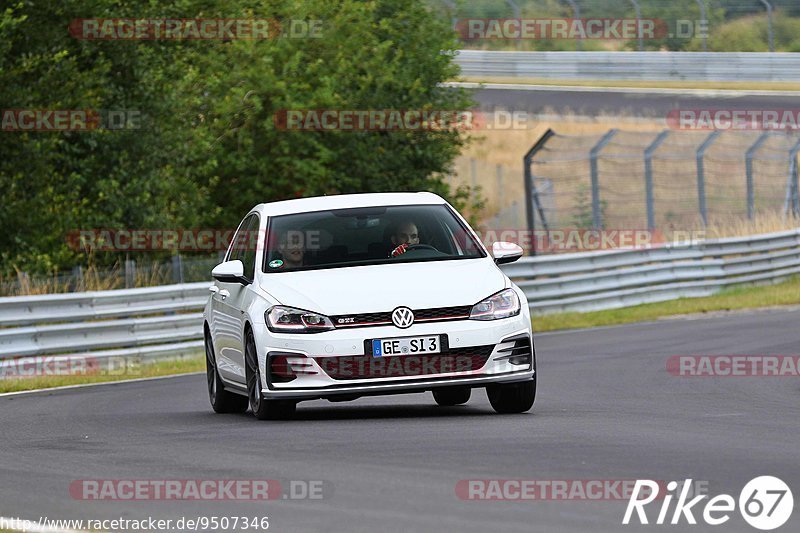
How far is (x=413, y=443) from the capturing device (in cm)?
938

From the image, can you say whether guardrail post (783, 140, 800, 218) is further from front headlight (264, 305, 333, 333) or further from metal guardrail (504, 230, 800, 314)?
front headlight (264, 305, 333, 333)

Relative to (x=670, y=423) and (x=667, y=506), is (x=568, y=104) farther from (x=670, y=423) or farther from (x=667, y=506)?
(x=667, y=506)

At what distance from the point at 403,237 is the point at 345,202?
2.11 ft

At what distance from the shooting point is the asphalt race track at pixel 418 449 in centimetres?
710

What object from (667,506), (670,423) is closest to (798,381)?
(670,423)

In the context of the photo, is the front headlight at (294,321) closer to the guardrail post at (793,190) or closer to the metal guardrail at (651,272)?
the metal guardrail at (651,272)

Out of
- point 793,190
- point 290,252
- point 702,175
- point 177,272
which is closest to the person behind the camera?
point 290,252

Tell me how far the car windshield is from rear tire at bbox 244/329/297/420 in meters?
0.61

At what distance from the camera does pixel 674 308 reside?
25.6 m

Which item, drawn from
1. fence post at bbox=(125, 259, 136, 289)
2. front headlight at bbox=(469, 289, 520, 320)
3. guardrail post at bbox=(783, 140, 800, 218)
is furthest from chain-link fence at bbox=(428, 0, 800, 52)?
front headlight at bbox=(469, 289, 520, 320)

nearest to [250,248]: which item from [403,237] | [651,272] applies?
[403,237]

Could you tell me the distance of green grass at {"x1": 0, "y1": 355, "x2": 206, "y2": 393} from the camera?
17.5m

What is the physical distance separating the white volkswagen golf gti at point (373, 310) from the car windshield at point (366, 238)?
0.01 m

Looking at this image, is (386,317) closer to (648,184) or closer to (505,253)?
(505,253)
